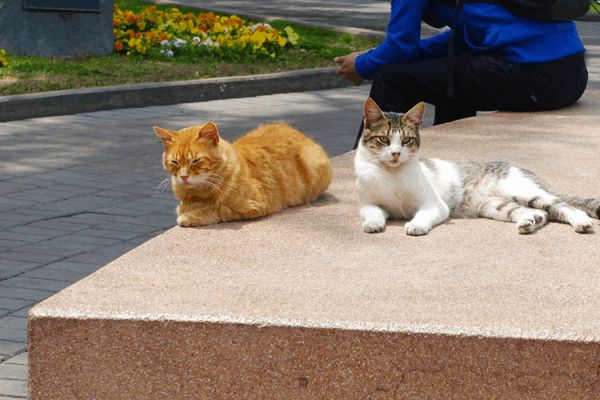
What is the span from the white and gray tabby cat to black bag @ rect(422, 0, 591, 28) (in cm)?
186

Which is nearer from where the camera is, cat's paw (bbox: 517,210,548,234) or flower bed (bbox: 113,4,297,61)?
cat's paw (bbox: 517,210,548,234)

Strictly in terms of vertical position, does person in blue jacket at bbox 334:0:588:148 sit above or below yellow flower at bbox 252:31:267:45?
above

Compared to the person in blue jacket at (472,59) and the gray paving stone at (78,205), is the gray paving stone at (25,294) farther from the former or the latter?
the person in blue jacket at (472,59)

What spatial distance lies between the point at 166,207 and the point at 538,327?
3.62 meters

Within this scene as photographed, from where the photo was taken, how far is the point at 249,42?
38.8 feet

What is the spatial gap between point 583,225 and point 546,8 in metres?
2.36

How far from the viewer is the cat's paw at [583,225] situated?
3039 millimetres

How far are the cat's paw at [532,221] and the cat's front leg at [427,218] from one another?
13.9 inches

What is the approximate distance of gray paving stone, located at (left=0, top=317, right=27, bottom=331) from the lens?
3.37m

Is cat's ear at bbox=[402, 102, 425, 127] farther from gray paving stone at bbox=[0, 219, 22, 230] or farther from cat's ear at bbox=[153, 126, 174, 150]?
gray paving stone at bbox=[0, 219, 22, 230]

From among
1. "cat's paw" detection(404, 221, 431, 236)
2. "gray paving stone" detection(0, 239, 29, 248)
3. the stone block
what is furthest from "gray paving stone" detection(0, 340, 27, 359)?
the stone block

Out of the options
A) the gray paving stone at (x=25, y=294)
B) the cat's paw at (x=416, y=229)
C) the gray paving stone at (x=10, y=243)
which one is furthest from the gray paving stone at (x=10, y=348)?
the cat's paw at (x=416, y=229)

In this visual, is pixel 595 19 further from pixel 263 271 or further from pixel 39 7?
pixel 263 271

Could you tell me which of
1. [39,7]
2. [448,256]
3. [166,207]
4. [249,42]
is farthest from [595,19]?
[448,256]
